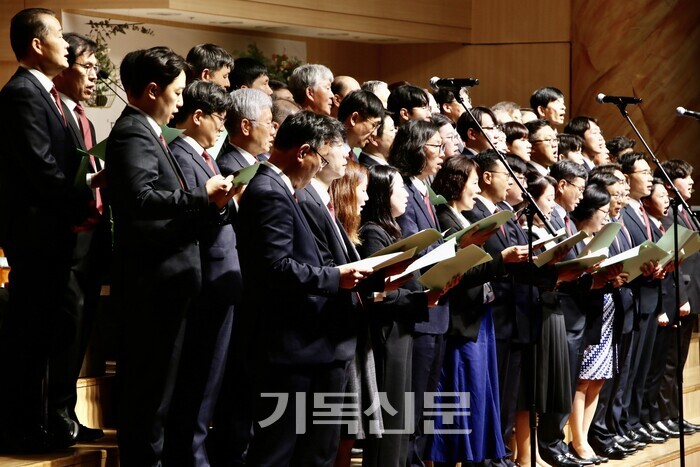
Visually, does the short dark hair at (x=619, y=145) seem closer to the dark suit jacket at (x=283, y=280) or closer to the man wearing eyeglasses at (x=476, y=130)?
Result: the man wearing eyeglasses at (x=476, y=130)

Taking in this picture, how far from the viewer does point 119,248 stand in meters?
3.21

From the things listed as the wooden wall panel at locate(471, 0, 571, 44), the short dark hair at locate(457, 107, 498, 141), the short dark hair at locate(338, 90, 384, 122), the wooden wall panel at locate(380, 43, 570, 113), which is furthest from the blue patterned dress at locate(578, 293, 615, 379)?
the wooden wall panel at locate(471, 0, 571, 44)

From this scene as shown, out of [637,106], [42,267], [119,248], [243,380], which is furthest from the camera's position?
[637,106]

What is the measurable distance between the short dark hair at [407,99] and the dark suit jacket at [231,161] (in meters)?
1.53

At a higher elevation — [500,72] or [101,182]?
[500,72]

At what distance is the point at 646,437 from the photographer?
5695 millimetres

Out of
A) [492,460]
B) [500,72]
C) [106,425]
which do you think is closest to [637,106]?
[500,72]

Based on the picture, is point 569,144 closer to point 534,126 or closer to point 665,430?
point 534,126

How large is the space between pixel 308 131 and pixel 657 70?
21.5 feet

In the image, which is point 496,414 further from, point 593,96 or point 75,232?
point 593,96

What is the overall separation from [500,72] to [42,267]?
6.91 m

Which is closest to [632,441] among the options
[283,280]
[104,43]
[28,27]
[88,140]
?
[283,280]

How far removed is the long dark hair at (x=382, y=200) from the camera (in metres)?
3.79

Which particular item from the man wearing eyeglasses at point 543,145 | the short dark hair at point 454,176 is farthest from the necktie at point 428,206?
the man wearing eyeglasses at point 543,145
